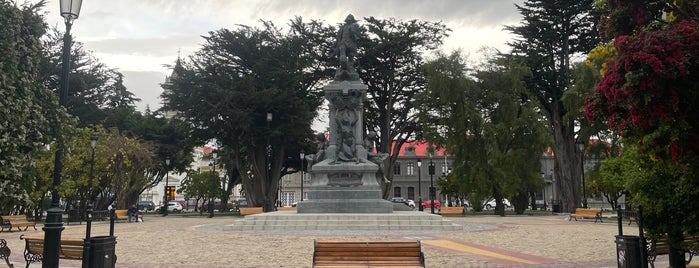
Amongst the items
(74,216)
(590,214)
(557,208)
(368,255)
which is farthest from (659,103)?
(557,208)

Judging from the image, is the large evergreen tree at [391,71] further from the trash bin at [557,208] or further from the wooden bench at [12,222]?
the wooden bench at [12,222]

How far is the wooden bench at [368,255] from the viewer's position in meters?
8.44

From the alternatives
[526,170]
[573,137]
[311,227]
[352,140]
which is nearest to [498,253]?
[311,227]

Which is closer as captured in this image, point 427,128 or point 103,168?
point 103,168

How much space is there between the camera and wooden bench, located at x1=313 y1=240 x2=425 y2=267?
844 centimetres

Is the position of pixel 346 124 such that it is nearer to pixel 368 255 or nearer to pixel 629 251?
pixel 368 255

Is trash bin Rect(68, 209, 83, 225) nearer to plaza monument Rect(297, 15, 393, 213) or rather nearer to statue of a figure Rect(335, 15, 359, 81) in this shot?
plaza monument Rect(297, 15, 393, 213)

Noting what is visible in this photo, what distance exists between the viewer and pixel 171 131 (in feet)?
161

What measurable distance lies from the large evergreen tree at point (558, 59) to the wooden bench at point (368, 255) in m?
32.9

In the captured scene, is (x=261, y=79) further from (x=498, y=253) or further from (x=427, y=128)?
(x=498, y=253)

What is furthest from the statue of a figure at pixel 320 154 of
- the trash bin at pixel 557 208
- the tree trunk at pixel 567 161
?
the trash bin at pixel 557 208

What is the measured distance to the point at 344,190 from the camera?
923 inches

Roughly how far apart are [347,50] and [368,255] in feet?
63.2

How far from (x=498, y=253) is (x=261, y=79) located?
32.1 meters
